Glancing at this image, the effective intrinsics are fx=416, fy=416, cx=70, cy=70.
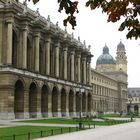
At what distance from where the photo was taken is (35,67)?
272ft

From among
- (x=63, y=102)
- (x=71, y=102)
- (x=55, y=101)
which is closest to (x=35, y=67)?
(x=55, y=101)

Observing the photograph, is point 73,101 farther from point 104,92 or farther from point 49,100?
point 104,92

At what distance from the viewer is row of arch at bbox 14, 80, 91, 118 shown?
74438 millimetres

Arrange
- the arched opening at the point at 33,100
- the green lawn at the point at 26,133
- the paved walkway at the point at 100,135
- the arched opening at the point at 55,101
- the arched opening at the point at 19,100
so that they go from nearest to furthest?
1. the green lawn at the point at 26,133
2. the paved walkway at the point at 100,135
3. the arched opening at the point at 19,100
4. the arched opening at the point at 33,100
5. the arched opening at the point at 55,101

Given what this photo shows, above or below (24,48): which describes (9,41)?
above

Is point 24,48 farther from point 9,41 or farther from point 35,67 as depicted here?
point 35,67

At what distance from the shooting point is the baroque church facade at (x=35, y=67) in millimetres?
70375

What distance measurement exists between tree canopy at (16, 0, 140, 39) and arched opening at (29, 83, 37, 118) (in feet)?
236

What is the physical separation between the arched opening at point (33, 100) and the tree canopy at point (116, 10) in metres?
71.8

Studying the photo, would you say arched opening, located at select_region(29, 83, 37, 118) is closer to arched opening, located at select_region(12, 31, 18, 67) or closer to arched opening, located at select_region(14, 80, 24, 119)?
arched opening, located at select_region(14, 80, 24, 119)

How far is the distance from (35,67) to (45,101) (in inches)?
337

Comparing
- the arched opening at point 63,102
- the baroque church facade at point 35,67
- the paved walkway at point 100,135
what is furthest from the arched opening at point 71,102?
the paved walkway at point 100,135

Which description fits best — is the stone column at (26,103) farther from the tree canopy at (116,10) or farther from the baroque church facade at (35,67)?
the tree canopy at (116,10)

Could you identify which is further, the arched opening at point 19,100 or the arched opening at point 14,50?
the arched opening at point 14,50
